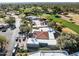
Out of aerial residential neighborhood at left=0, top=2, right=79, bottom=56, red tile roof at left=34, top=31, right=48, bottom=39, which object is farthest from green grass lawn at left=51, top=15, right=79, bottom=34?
red tile roof at left=34, top=31, right=48, bottom=39

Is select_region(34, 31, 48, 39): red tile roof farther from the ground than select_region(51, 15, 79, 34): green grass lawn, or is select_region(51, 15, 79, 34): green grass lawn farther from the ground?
select_region(51, 15, 79, 34): green grass lawn

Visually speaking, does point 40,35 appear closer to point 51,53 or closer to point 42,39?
point 42,39

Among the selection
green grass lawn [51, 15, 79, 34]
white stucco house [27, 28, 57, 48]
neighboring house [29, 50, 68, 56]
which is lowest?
neighboring house [29, 50, 68, 56]

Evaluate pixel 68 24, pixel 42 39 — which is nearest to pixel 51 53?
pixel 42 39

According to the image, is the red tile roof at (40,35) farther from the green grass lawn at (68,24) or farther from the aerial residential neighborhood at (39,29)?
the green grass lawn at (68,24)

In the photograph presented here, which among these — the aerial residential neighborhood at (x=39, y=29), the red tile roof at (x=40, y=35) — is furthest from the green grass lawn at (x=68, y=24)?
the red tile roof at (x=40, y=35)

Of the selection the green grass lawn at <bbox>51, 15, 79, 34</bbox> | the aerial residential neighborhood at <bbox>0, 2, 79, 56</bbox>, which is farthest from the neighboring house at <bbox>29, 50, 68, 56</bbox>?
the green grass lawn at <bbox>51, 15, 79, 34</bbox>

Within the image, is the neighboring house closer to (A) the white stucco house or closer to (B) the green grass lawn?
(A) the white stucco house

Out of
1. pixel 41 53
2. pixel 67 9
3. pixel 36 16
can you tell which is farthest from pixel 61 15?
pixel 41 53

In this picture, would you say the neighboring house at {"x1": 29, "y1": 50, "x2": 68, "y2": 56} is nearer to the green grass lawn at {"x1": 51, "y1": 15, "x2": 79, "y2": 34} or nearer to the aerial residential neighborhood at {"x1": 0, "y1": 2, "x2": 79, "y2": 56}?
the aerial residential neighborhood at {"x1": 0, "y1": 2, "x2": 79, "y2": 56}
